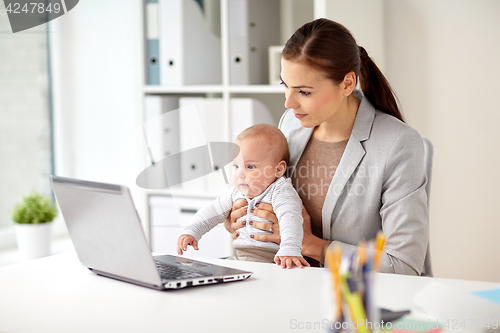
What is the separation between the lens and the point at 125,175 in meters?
2.78

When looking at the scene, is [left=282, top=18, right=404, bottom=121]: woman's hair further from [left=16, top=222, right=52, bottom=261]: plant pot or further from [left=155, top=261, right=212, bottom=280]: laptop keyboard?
[left=16, top=222, right=52, bottom=261]: plant pot

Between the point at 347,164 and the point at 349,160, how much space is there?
1cm

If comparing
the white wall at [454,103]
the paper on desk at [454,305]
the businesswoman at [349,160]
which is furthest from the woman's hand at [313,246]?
the white wall at [454,103]

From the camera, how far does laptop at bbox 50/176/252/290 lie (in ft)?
3.00

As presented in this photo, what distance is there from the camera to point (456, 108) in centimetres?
213

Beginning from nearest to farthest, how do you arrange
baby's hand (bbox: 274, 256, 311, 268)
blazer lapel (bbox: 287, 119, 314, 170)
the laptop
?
1. the laptop
2. baby's hand (bbox: 274, 256, 311, 268)
3. blazer lapel (bbox: 287, 119, 314, 170)

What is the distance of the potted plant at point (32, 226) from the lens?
7.27 feet

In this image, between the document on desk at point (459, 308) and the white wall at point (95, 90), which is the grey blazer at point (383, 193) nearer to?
the document on desk at point (459, 308)

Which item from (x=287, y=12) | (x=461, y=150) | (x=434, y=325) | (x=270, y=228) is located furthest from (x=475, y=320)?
(x=287, y=12)

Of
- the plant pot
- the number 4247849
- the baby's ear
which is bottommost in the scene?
the plant pot

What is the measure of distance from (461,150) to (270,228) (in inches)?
44.7

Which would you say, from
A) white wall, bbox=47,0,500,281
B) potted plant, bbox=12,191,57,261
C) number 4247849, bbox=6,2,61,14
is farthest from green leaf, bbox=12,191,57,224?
number 4247849, bbox=6,2,61,14

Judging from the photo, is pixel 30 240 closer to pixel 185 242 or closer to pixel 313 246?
pixel 185 242

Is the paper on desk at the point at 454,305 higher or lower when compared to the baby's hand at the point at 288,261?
higher
